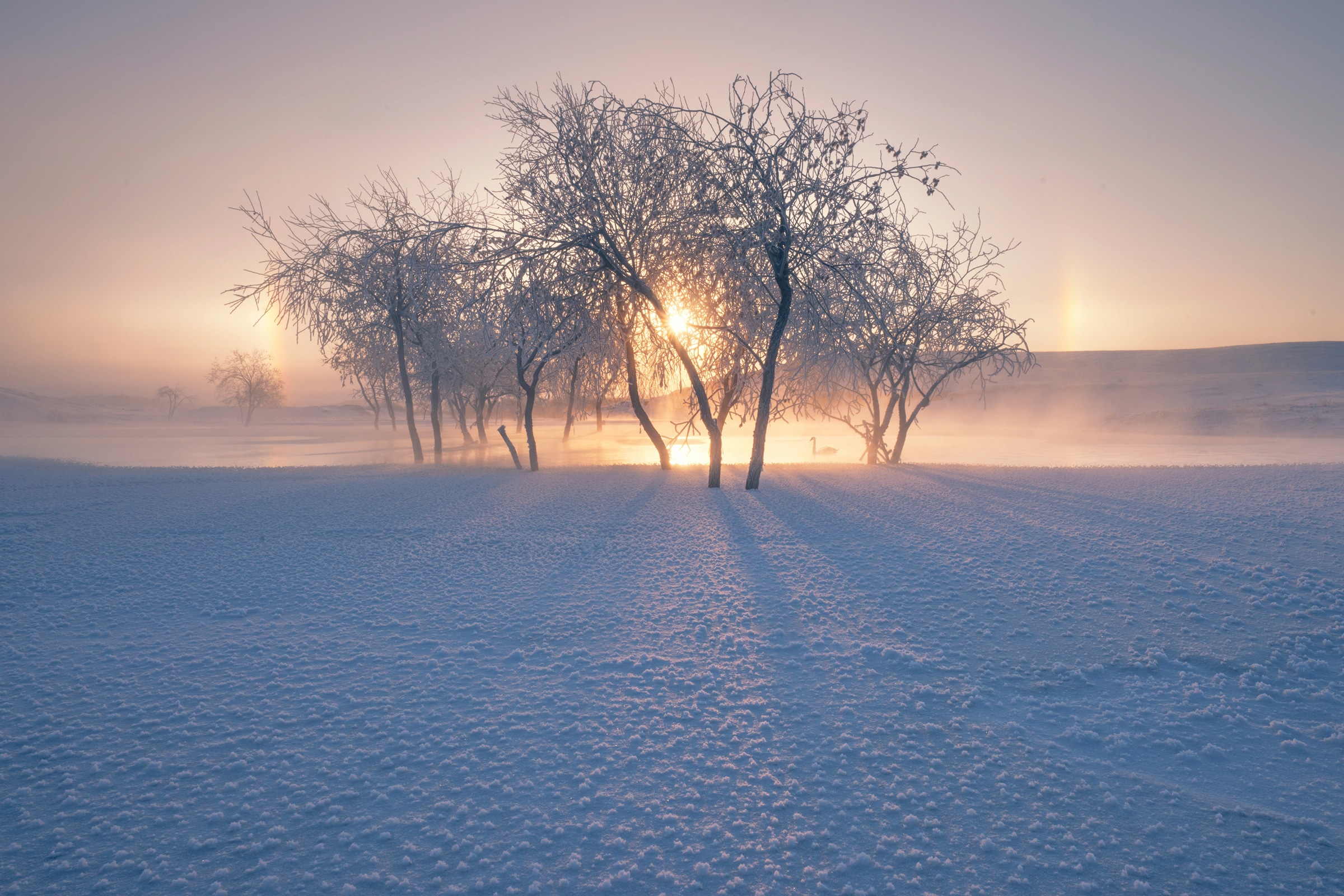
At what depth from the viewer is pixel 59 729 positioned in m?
3.62

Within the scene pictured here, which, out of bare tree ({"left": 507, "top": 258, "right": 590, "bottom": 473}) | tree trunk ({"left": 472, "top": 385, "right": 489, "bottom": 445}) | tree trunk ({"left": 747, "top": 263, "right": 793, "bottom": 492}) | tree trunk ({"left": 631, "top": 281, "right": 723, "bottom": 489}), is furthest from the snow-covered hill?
tree trunk ({"left": 472, "top": 385, "right": 489, "bottom": 445})

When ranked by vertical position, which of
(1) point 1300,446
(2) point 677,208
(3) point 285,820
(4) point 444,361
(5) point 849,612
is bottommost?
(3) point 285,820

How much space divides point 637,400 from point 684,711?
35.2 ft

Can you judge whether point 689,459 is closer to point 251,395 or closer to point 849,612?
point 849,612

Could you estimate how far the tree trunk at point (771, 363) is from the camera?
9.89 m

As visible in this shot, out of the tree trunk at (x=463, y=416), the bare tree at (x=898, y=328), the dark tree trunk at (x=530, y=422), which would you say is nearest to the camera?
the bare tree at (x=898, y=328)

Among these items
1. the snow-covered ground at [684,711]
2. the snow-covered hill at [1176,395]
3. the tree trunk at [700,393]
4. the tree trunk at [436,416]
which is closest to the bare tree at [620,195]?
the tree trunk at [700,393]

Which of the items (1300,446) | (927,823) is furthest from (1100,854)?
(1300,446)

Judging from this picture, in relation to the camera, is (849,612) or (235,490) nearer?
(849,612)

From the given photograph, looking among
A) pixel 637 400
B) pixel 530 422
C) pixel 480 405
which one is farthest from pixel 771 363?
pixel 480 405

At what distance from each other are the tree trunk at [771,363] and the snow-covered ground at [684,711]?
3.26 m

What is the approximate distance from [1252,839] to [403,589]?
603 centimetres

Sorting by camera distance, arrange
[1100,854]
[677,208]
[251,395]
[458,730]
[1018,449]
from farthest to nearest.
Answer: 1. [251,395]
2. [1018,449]
3. [677,208]
4. [458,730]
5. [1100,854]

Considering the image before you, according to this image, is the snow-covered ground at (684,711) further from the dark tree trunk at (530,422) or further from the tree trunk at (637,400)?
the dark tree trunk at (530,422)
